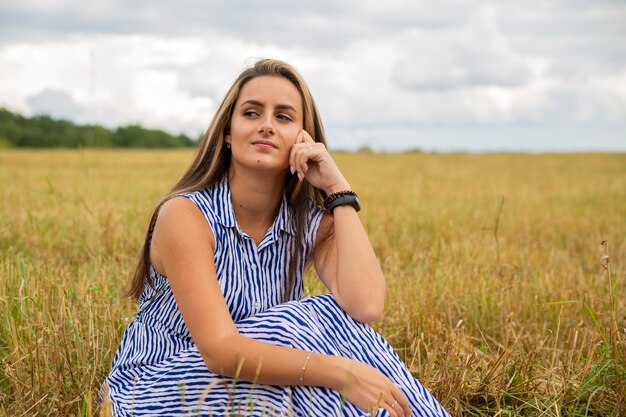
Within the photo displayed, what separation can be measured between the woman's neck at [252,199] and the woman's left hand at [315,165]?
0.14 metres

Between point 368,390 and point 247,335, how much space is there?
44cm

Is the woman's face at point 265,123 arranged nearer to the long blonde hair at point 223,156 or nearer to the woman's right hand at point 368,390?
the long blonde hair at point 223,156

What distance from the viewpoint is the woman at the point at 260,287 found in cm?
238

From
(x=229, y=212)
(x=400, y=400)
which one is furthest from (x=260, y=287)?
(x=400, y=400)

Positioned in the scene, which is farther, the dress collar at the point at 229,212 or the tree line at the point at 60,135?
the tree line at the point at 60,135

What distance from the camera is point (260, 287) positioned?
2.84 metres

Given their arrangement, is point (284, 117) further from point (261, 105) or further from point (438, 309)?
point (438, 309)

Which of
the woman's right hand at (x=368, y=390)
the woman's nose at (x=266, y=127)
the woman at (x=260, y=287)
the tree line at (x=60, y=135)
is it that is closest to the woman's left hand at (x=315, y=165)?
the woman at (x=260, y=287)

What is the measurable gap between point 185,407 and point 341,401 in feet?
1.75

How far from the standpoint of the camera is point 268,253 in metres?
2.92

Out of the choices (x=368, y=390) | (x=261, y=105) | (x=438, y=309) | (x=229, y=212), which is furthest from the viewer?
(x=438, y=309)

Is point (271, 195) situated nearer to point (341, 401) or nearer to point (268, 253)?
point (268, 253)

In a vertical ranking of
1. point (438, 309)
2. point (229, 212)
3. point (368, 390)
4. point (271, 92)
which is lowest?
point (438, 309)

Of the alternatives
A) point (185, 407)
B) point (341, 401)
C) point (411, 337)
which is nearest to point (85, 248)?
point (411, 337)
